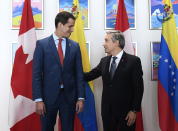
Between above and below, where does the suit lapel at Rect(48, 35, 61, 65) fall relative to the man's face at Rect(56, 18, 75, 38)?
below

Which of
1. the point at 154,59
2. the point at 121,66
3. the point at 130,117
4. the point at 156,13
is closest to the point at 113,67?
the point at 121,66

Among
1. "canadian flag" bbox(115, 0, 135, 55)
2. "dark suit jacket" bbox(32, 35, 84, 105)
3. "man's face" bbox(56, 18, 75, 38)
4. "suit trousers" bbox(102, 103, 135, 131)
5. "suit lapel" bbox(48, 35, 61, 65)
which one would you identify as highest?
"canadian flag" bbox(115, 0, 135, 55)

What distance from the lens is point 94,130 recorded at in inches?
109

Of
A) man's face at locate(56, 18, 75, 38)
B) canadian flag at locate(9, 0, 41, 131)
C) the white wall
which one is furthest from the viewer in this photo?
the white wall

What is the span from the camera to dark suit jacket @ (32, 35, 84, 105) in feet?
6.42

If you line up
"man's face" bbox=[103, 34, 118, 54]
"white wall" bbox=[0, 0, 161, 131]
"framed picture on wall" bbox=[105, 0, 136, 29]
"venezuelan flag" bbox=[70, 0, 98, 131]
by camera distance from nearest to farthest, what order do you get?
"man's face" bbox=[103, 34, 118, 54] → "venezuelan flag" bbox=[70, 0, 98, 131] → "white wall" bbox=[0, 0, 161, 131] → "framed picture on wall" bbox=[105, 0, 136, 29]

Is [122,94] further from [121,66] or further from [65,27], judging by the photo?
[65,27]

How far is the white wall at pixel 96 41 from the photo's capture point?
2.86 m

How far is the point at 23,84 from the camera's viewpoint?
8.68 feet

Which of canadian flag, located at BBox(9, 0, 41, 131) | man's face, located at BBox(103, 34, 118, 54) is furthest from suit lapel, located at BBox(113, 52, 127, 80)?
canadian flag, located at BBox(9, 0, 41, 131)

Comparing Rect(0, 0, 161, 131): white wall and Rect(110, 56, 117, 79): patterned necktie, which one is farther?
Rect(0, 0, 161, 131): white wall

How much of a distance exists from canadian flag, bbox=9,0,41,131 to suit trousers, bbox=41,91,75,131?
0.76m

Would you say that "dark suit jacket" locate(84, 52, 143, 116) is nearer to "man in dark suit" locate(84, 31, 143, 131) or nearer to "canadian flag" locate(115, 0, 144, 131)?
"man in dark suit" locate(84, 31, 143, 131)

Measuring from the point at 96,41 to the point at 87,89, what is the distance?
578 millimetres
